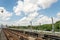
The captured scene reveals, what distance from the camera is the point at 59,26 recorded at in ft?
250

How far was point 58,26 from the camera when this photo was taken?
78438 millimetres

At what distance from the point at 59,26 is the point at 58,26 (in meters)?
2.13
